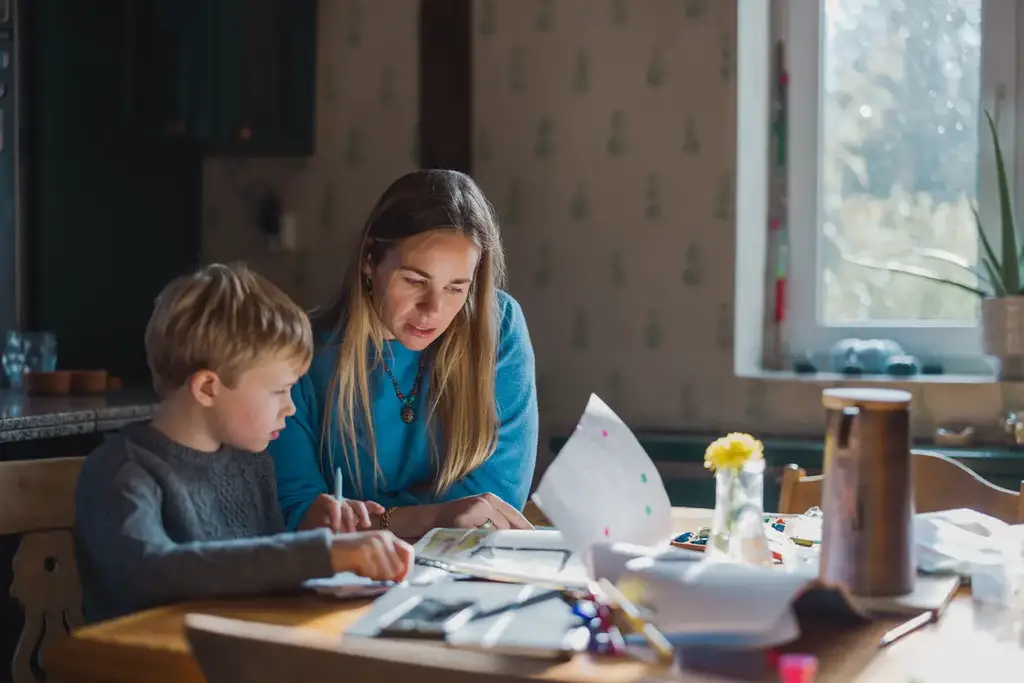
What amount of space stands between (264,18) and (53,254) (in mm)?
775

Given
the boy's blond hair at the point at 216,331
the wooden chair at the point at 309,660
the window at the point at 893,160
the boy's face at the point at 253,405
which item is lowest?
the wooden chair at the point at 309,660

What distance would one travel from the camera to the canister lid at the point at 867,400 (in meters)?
1.10

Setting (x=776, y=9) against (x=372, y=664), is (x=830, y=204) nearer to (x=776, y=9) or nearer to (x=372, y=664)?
(x=776, y=9)

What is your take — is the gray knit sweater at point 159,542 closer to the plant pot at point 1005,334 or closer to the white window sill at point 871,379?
the white window sill at point 871,379

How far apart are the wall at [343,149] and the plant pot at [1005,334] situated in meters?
1.39

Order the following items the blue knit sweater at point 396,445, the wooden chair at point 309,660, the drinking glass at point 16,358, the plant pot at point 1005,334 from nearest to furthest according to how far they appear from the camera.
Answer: the wooden chair at point 309,660, the blue knit sweater at point 396,445, the plant pot at point 1005,334, the drinking glass at point 16,358

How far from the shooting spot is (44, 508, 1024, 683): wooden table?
3.11 ft

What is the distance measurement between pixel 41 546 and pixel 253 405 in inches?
18.6

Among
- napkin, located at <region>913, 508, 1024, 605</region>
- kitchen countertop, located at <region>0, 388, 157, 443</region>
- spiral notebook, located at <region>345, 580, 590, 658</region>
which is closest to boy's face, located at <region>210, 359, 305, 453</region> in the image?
spiral notebook, located at <region>345, 580, 590, 658</region>

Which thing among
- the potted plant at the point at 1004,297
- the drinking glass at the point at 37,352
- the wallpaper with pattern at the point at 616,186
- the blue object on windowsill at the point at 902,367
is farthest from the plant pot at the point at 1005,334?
the drinking glass at the point at 37,352

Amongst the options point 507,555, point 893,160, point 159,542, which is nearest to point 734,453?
point 507,555

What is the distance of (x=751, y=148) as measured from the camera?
2750 mm

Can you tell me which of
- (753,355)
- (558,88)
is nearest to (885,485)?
(753,355)

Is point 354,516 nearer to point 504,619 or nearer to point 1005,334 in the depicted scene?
point 504,619
